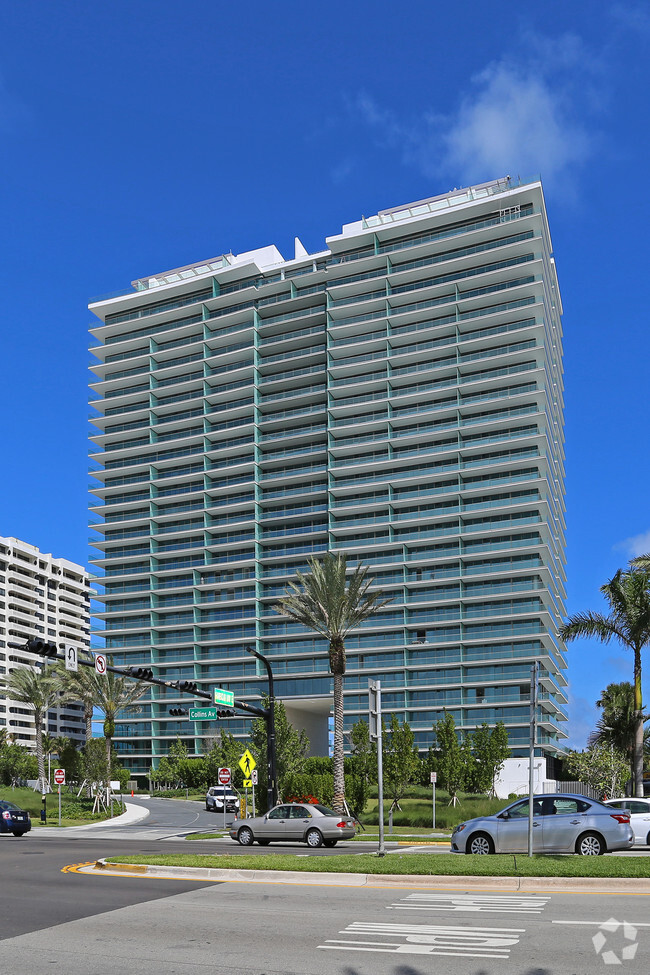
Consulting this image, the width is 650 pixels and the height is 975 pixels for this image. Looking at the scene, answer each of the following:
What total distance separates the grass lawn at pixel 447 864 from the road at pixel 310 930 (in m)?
0.94

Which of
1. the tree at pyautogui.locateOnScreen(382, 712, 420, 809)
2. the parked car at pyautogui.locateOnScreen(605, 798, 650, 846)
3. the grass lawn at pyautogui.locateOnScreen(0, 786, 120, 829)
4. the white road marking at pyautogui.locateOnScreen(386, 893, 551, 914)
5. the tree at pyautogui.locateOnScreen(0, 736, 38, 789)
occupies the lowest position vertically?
the tree at pyautogui.locateOnScreen(0, 736, 38, 789)

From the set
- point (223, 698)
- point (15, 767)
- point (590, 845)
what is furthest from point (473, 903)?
point (15, 767)

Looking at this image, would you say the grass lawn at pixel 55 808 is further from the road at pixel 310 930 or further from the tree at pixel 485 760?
the road at pixel 310 930

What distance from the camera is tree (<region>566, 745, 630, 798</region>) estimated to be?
2419 inches

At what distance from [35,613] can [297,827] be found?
452ft

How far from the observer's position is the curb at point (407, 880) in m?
16.2

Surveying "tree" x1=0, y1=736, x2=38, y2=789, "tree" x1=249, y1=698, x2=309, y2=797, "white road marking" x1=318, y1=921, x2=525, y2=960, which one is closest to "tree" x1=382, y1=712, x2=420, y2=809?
"tree" x1=249, y1=698, x2=309, y2=797

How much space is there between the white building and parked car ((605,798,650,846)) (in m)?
123

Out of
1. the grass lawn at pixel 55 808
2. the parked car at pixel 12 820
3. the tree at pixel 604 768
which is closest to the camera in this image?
the parked car at pixel 12 820

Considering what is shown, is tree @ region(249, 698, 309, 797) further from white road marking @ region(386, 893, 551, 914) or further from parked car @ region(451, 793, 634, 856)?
white road marking @ region(386, 893, 551, 914)

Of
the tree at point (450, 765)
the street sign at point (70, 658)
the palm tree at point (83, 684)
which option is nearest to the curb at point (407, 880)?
the street sign at point (70, 658)

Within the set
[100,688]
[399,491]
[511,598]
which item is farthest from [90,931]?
[399,491]

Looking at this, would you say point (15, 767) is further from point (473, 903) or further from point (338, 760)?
point (473, 903)

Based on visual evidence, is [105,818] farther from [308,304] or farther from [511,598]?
[308,304]
